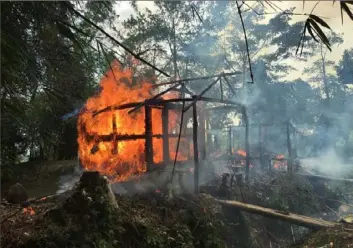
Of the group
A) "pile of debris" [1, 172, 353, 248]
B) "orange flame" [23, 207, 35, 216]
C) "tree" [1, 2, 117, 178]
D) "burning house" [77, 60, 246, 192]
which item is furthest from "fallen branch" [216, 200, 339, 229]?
"tree" [1, 2, 117, 178]

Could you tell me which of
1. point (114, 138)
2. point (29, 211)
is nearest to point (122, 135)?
point (114, 138)

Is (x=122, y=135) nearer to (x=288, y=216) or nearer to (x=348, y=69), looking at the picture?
(x=288, y=216)

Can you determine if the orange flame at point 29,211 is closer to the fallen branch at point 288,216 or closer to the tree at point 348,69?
the fallen branch at point 288,216

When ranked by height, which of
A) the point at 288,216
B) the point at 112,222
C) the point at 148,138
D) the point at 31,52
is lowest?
the point at 288,216

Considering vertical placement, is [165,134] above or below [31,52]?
below

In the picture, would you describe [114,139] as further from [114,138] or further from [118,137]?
[118,137]

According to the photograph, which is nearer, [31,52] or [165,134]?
[31,52]

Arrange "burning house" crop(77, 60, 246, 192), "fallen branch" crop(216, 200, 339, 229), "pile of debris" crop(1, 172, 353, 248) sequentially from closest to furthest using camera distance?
"pile of debris" crop(1, 172, 353, 248) < "fallen branch" crop(216, 200, 339, 229) < "burning house" crop(77, 60, 246, 192)

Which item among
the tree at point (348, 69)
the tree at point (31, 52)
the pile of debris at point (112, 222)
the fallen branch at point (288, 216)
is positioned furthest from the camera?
the tree at point (348, 69)

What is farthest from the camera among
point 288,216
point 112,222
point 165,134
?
point 165,134

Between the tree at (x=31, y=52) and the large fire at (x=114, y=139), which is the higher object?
the tree at (x=31, y=52)

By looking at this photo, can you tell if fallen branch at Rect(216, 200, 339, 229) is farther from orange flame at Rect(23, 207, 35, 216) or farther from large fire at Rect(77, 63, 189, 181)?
orange flame at Rect(23, 207, 35, 216)

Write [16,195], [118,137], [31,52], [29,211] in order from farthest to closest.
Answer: [118,137] < [16,195] < [29,211] < [31,52]

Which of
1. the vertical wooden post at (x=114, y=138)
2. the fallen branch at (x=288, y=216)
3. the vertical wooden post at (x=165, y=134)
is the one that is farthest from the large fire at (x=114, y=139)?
the fallen branch at (x=288, y=216)
